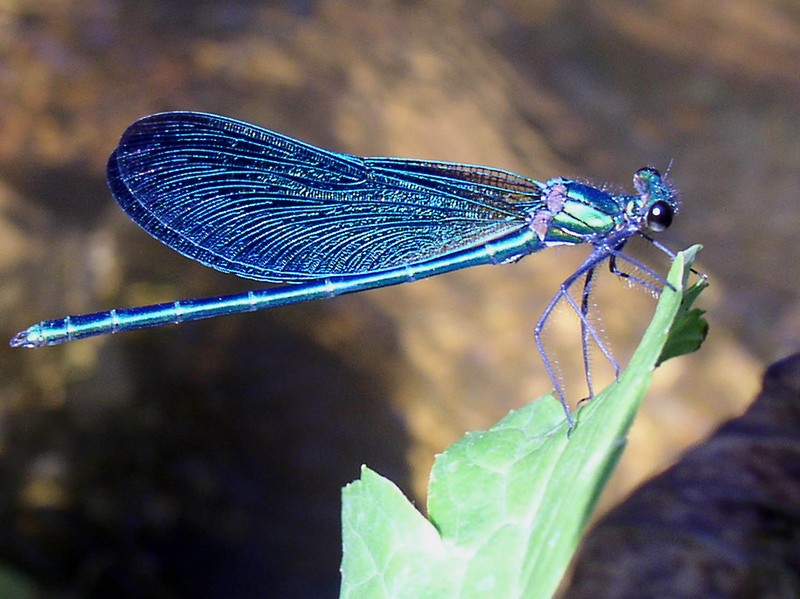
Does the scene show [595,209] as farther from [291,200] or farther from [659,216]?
[291,200]

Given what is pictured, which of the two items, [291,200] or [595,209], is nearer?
[595,209]

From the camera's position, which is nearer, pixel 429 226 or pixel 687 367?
pixel 429 226

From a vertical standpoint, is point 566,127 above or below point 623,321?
above

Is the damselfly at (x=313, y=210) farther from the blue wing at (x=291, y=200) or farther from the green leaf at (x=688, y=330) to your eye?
the green leaf at (x=688, y=330)

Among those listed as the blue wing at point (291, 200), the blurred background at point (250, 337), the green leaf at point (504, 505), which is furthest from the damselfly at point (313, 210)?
the blurred background at point (250, 337)

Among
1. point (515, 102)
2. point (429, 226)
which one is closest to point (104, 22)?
point (515, 102)

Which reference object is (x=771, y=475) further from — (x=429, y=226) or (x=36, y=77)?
(x=36, y=77)

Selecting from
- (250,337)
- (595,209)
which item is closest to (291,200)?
(595,209)

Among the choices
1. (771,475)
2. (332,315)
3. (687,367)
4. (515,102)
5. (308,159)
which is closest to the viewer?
(771,475)
